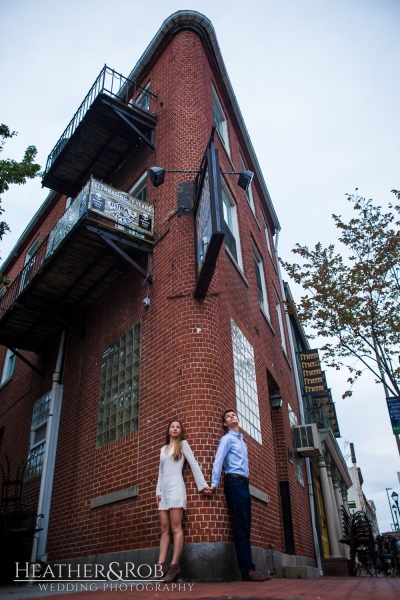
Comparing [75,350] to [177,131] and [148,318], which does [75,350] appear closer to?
[148,318]

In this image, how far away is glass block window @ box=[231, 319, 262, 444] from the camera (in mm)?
7891

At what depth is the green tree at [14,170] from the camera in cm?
926

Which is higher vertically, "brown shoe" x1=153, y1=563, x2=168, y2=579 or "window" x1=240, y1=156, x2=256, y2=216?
"window" x1=240, y1=156, x2=256, y2=216

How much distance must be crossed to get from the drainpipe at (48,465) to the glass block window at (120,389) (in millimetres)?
1896

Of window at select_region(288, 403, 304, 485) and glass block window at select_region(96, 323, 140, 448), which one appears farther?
window at select_region(288, 403, 304, 485)

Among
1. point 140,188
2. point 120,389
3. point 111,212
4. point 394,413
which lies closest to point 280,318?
point 394,413

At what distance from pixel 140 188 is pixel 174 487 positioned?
726cm

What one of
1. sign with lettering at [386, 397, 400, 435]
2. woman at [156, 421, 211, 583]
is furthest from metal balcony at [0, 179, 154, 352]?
sign with lettering at [386, 397, 400, 435]

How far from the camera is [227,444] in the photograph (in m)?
5.73

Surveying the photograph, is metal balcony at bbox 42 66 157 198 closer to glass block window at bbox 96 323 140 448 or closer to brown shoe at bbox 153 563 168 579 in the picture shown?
glass block window at bbox 96 323 140 448

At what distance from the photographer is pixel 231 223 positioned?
37.1 ft

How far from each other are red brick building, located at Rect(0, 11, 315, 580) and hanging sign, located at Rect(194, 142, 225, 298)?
→ 410mm

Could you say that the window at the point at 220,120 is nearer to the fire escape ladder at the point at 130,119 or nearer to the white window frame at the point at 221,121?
the white window frame at the point at 221,121

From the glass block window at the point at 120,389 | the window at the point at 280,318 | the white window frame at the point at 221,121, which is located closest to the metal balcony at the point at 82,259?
the glass block window at the point at 120,389
